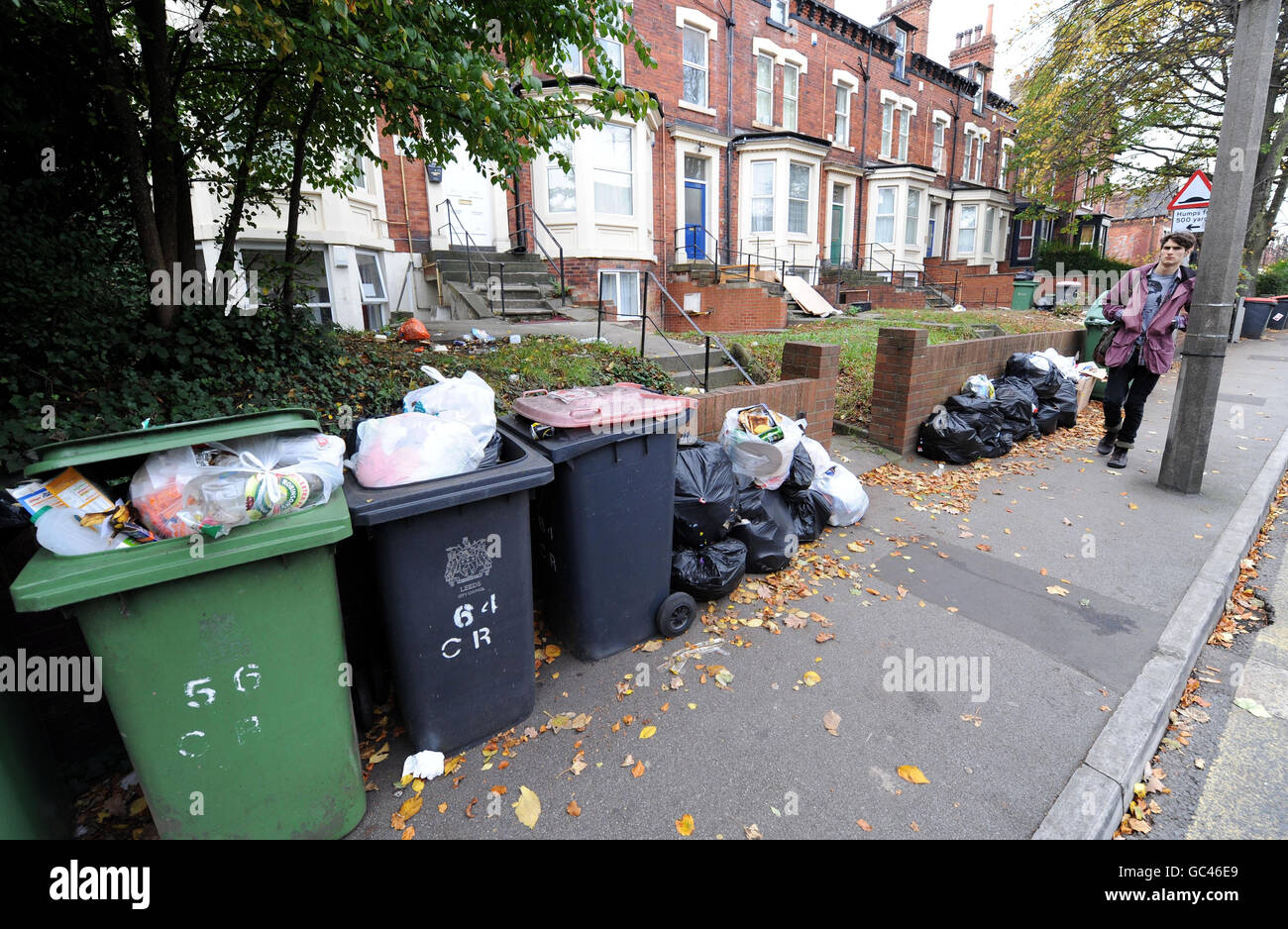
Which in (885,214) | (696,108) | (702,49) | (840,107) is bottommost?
(885,214)

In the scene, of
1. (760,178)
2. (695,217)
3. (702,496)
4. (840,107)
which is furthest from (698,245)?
(702,496)

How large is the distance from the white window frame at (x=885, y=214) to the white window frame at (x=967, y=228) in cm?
618

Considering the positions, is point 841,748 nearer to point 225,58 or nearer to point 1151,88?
point 225,58

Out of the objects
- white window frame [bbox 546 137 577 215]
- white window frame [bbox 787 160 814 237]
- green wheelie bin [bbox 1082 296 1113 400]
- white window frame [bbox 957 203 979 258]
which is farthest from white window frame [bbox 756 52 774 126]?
white window frame [bbox 957 203 979 258]

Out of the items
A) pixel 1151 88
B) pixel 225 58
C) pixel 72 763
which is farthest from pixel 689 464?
pixel 1151 88

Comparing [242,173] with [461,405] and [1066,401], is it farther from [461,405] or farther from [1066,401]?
[1066,401]

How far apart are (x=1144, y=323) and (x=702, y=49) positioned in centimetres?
1390

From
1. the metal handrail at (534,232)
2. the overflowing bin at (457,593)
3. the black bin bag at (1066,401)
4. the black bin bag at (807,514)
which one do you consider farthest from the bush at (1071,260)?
the overflowing bin at (457,593)

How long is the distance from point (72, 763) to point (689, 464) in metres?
2.97

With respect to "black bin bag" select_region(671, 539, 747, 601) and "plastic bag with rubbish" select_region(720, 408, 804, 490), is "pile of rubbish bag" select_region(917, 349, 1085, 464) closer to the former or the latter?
"plastic bag with rubbish" select_region(720, 408, 804, 490)

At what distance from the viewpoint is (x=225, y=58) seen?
397 cm

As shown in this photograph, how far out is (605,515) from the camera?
284 centimetres
